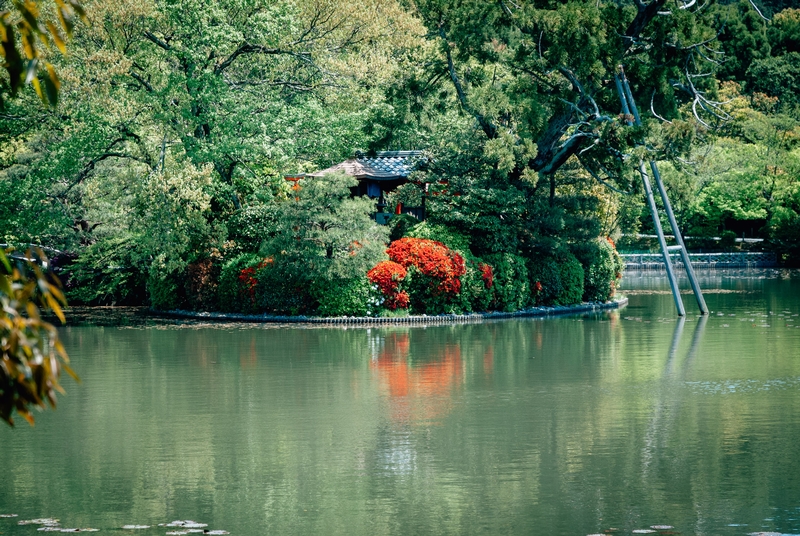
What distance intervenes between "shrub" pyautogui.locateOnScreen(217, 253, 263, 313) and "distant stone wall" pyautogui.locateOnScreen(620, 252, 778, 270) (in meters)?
27.7

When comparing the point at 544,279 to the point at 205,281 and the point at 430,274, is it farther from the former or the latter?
the point at 205,281

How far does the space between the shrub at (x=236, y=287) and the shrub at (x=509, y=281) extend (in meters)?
6.44

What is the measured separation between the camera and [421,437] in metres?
14.2

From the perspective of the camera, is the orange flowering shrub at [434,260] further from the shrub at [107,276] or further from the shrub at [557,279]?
the shrub at [107,276]

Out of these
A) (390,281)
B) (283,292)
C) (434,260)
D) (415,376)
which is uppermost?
(434,260)

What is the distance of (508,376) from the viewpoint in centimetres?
1909

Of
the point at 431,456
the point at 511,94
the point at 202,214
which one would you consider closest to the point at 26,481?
the point at 431,456

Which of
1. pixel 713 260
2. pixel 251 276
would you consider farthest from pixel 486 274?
pixel 713 260

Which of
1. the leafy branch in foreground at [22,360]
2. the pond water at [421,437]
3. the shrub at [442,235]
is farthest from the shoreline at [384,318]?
the leafy branch in foreground at [22,360]

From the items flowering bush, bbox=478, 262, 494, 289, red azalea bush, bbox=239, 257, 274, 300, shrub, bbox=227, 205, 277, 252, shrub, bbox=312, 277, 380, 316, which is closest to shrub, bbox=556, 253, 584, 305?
flowering bush, bbox=478, 262, 494, 289

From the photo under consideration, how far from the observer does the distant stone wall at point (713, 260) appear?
52938 mm

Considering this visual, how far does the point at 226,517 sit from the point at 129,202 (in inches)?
862

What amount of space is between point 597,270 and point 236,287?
11069mm

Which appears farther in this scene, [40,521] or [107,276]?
[107,276]
